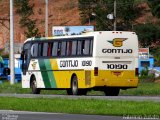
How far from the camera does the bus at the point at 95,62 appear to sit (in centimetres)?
3631

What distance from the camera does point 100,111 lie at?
21.9 meters

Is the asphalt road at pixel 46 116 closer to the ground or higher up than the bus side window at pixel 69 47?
closer to the ground

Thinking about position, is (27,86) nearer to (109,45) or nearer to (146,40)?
(109,45)

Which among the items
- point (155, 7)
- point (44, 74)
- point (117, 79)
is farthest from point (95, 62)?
point (155, 7)

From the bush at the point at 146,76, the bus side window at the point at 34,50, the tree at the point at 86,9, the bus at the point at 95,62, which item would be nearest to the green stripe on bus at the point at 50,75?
the bus at the point at 95,62

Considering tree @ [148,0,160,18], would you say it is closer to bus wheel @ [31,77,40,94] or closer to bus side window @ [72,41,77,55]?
bus wheel @ [31,77,40,94]

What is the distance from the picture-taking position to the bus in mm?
36312

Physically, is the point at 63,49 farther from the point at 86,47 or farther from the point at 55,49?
the point at 86,47

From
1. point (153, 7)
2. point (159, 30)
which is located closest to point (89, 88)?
point (153, 7)

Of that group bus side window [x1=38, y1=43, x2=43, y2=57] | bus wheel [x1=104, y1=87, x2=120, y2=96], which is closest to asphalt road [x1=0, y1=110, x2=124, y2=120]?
bus wheel [x1=104, y1=87, x2=120, y2=96]

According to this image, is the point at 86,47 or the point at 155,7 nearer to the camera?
the point at 86,47

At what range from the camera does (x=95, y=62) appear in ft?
119

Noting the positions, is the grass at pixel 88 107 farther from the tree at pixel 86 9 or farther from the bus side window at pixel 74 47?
the tree at pixel 86 9

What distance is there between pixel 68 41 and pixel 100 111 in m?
17.0
